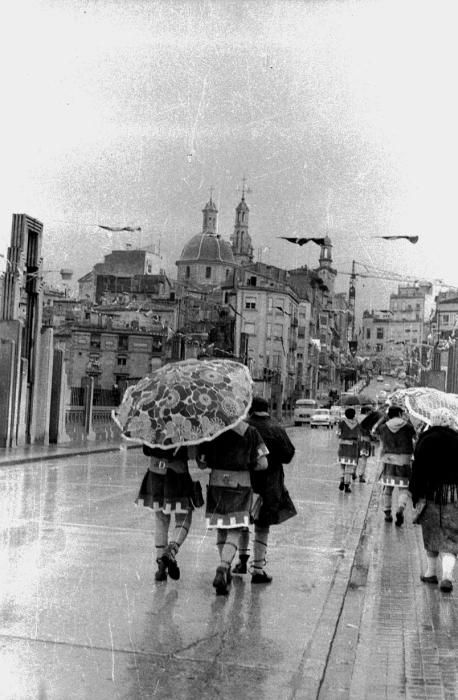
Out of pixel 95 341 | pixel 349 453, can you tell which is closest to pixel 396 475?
pixel 349 453

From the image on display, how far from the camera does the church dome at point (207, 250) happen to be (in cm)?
15100

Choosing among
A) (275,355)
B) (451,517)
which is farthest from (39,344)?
(275,355)

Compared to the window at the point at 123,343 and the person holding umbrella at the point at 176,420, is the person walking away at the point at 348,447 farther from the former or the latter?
the window at the point at 123,343

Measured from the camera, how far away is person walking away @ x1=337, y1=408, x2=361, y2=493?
19.3 meters

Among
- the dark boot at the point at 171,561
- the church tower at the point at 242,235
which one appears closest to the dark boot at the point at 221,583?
the dark boot at the point at 171,561

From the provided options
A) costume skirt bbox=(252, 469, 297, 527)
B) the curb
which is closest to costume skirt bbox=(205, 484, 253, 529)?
costume skirt bbox=(252, 469, 297, 527)

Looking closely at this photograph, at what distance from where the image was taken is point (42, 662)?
242 inches

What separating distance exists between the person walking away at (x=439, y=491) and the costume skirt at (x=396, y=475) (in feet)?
15.7

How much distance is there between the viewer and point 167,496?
29.4 ft

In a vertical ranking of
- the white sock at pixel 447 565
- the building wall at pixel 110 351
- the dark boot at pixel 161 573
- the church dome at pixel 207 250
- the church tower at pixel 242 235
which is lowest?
the dark boot at pixel 161 573

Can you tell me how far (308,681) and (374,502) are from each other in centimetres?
1241

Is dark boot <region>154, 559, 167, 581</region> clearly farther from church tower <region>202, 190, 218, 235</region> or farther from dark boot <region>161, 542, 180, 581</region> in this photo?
church tower <region>202, 190, 218, 235</region>

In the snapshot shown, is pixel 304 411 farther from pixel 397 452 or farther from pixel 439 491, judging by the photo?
pixel 439 491

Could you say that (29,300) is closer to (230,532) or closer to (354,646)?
(230,532)
